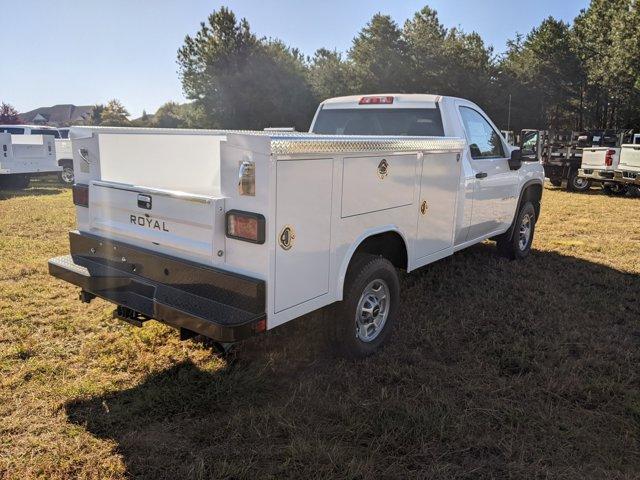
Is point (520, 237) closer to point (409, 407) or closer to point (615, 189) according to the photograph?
point (409, 407)

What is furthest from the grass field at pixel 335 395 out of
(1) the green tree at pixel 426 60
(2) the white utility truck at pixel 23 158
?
(1) the green tree at pixel 426 60

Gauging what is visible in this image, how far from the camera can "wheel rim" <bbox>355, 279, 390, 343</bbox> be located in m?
3.99

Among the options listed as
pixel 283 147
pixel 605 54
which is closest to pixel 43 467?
pixel 283 147

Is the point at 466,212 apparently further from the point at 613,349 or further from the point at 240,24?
the point at 240,24

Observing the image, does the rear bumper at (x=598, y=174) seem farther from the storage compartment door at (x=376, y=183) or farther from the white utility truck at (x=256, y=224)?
the storage compartment door at (x=376, y=183)

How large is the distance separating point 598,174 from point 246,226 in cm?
1488

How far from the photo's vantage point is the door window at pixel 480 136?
18.4ft

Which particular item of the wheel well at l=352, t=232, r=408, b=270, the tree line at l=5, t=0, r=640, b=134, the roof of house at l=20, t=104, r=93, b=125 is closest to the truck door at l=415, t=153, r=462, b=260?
the wheel well at l=352, t=232, r=408, b=270

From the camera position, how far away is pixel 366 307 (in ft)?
13.3

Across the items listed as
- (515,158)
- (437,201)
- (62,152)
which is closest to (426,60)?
(62,152)

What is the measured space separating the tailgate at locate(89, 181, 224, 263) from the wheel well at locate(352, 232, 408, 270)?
1214 mm

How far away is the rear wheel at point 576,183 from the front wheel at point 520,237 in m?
10.3

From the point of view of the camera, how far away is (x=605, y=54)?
3550 centimetres

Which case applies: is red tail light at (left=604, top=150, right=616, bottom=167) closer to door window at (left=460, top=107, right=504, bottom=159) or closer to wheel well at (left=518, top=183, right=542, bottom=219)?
wheel well at (left=518, top=183, right=542, bottom=219)
